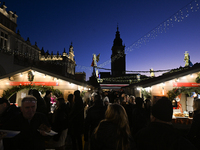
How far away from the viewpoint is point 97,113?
384cm

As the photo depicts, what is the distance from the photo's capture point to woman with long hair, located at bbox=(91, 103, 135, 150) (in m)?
2.12

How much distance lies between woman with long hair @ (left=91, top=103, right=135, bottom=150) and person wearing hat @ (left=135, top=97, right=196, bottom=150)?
321 millimetres

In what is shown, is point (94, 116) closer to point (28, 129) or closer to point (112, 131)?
point (112, 131)

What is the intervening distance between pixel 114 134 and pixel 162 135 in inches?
28.8

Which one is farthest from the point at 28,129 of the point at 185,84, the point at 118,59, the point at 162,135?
the point at 118,59

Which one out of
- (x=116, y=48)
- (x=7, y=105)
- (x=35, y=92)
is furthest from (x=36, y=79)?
(x=116, y=48)

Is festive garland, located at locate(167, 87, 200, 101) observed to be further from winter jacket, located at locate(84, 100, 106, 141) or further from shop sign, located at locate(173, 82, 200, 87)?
winter jacket, located at locate(84, 100, 106, 141)

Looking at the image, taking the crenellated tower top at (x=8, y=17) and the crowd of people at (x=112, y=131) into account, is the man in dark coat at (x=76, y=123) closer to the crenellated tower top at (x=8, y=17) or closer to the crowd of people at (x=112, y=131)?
the crowd of people at (x=112, y=131)

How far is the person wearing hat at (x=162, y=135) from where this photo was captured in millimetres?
1569

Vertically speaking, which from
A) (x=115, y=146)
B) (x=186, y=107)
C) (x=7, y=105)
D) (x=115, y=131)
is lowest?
(x=186, y=107)

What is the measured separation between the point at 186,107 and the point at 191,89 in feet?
4.37

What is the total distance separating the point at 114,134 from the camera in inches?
84.8

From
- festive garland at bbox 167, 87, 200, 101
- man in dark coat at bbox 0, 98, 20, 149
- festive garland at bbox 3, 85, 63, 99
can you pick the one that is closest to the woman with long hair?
man in dark coat at bbox 0, 98, 20, 149

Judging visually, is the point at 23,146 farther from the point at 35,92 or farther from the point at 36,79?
the point at 36,79
